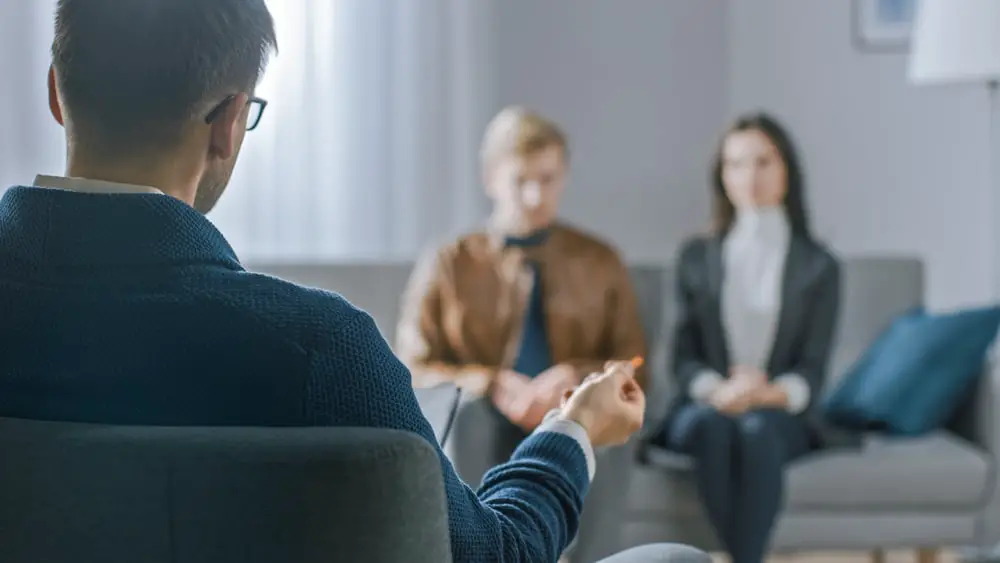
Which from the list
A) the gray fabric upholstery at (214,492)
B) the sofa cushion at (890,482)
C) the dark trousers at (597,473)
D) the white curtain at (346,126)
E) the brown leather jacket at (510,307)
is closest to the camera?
the gray fabric upholstery at (214,492)

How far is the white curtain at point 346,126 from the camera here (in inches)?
159

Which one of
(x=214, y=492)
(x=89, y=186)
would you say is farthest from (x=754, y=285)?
(x=214, y=492)

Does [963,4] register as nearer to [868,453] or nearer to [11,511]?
[868,453]

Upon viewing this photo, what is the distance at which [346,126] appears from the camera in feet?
13.3

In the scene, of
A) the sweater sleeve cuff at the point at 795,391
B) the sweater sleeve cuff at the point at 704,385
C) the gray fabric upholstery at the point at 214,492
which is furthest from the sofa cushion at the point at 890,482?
the gray fabric upholstery at the point at 214,492

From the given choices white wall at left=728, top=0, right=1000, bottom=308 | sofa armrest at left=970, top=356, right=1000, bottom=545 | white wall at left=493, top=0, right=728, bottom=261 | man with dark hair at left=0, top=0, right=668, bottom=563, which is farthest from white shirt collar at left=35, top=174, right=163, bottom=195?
white wall at left=728, top=0, right=1000, bottom=308

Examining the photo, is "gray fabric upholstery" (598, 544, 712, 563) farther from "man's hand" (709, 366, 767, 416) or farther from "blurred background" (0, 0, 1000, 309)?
"blurred background" (0, 0, 1000, 309)

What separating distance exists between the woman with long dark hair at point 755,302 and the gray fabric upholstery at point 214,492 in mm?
2301

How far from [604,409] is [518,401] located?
1736mm

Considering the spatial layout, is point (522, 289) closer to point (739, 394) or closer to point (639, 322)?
point (639, 322)

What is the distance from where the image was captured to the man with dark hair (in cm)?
94

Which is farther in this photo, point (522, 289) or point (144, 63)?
point (522, 289)

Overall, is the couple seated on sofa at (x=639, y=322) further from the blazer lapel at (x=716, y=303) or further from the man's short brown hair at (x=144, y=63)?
the man's short brown hair at (x=144, y=63)

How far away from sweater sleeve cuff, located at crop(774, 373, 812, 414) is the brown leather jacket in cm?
33
